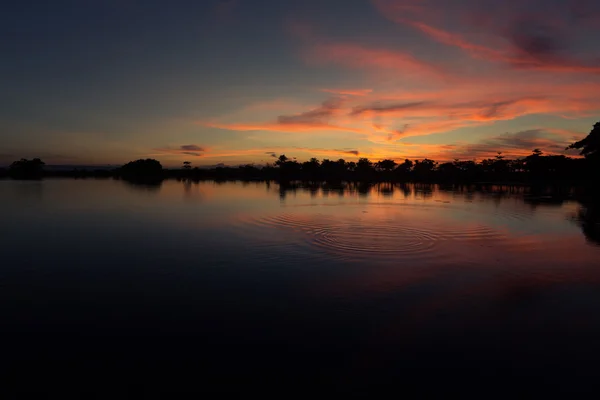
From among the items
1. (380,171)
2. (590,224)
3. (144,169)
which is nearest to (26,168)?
(144,169)

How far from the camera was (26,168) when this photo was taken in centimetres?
14750

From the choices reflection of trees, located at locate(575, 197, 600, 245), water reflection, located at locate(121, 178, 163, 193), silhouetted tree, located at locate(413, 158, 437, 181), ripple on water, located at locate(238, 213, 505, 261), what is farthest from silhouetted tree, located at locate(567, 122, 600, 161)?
silhouetted tree, located at locate(413, 158, 437, 181)

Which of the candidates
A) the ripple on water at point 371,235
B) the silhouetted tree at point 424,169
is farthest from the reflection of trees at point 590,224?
the silhouetted tree at point 424,169

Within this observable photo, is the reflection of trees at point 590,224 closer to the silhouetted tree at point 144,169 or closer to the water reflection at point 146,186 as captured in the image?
the water reflection at point 146,186

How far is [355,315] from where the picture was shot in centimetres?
916

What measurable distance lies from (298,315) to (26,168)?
178363 millimetres

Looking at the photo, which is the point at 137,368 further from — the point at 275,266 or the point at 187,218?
the point at 187,218

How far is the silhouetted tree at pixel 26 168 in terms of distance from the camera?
146613 millimetres

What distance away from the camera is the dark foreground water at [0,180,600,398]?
21.5ft

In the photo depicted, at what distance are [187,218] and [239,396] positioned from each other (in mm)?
22255

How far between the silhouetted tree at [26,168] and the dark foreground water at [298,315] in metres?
160

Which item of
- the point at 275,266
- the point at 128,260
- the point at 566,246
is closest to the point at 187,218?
the point at 128,260

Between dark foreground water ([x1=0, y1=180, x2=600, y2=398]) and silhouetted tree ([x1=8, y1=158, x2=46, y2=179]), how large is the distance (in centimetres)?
16018

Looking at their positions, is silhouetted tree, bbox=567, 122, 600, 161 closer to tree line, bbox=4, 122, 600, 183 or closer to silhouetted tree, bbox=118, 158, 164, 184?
tree line, bbox=4, 122, 600, 183
